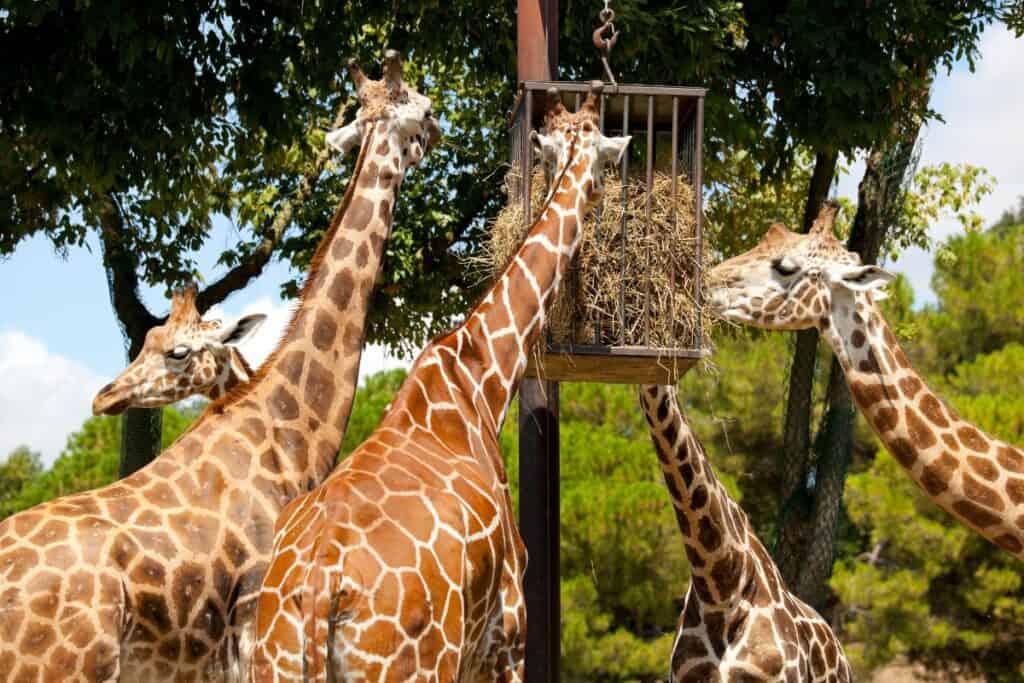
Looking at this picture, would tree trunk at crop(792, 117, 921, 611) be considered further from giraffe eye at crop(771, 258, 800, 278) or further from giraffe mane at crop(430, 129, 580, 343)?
giraffe mane at crop(430, 129, 580, 343)

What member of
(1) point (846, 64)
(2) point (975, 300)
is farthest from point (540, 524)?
(2) point (975, 300)

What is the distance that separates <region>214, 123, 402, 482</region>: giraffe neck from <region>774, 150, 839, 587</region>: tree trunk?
840 centimetres

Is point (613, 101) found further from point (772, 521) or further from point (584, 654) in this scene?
point (772, 521)

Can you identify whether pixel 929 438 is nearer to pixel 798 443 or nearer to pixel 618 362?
pixel 618 362

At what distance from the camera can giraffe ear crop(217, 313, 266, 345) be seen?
351 inches

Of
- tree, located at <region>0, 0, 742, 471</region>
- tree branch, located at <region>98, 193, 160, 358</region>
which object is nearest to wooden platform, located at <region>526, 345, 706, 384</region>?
tree, located at <region>0, 0, 742, 471</region>

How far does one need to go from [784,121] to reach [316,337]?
7.52m

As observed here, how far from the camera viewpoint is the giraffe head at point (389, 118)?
8188mm

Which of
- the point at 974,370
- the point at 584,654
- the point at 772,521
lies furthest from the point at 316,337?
the point at 772,521

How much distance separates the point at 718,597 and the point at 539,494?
1.19 m

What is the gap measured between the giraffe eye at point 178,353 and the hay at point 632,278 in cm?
218

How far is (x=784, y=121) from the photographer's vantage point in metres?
14.0

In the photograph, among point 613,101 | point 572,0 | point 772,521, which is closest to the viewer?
point 613,101

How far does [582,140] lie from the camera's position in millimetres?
7664
